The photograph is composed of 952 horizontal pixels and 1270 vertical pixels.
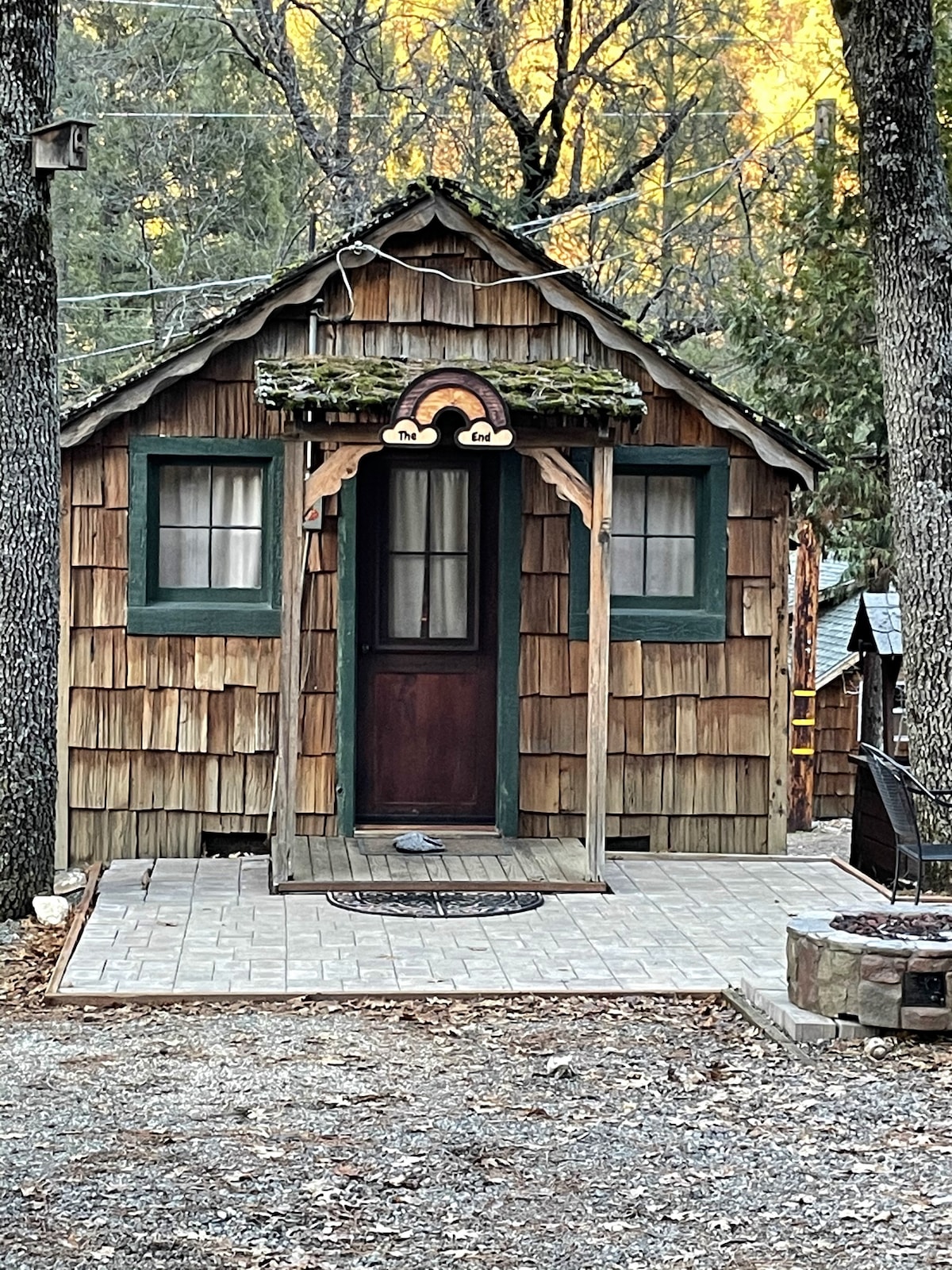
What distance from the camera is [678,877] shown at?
32.3ft

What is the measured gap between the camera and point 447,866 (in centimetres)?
971

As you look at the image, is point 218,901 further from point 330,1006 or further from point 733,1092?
point 733,1092

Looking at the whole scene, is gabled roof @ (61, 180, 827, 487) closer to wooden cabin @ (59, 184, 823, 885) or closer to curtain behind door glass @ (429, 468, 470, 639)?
wooden cabin @ (59, 184, 823, 885)

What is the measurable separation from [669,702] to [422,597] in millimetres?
1689

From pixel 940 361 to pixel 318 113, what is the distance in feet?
42.4

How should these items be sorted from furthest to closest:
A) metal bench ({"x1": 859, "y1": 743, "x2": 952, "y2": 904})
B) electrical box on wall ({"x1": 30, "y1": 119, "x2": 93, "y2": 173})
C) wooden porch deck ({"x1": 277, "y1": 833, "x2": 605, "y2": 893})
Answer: wooden porch deck ({"x1": 277, "y1": 833, "x2": 605, "y2": 893}) < electrical box on wall ({"x1": 30, "y1": 119, "x2": 93, "y2": 173}) < metal bench ({"x1": 859, "y1": 743, "x2": 952, "y2": 904})

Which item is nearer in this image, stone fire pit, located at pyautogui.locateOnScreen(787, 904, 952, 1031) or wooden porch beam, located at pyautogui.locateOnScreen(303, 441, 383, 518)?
stone fire pit, located at pyautogui.locateOnScreen(787, 904, 952, 1031)

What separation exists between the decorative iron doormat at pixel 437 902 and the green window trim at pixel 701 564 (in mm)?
2006

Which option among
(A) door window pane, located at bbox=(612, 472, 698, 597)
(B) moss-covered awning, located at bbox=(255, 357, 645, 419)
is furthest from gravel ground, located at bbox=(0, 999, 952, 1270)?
(A) door window pane, located at bbox=(612, 472, 698, 597)

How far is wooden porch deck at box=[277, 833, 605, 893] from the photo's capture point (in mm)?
9203

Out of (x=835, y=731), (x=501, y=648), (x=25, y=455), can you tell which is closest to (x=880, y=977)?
(x=501, y=648)

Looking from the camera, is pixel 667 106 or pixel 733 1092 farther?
pixel 667 106

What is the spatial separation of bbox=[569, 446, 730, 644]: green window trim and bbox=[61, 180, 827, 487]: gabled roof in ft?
0.99

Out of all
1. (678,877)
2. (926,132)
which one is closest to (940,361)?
(926,132)
